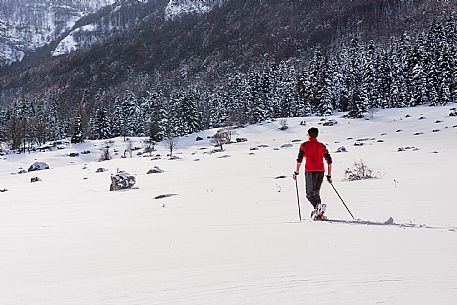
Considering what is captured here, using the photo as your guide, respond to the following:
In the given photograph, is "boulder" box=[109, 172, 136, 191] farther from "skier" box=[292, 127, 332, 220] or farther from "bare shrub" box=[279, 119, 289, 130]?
"bare shrub" box=[279, 119, 289, 130]

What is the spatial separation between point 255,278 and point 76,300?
167 cm

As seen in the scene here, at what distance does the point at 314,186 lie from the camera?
759cm

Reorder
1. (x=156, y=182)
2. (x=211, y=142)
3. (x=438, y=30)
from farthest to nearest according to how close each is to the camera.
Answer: (x=438, y=30), (x=211, y=142), (x=156, y=182)

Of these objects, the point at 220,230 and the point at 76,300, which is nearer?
the point at 76,300

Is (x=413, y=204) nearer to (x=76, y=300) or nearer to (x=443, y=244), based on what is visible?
(x=443, y=244)

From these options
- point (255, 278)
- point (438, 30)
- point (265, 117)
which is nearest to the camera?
point (255, 278)

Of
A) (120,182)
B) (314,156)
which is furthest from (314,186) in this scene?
(120,182)

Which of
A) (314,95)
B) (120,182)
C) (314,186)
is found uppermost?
(314,95)

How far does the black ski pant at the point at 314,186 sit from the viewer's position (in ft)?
24.6

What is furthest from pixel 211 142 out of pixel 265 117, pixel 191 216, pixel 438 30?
pixel 191 216

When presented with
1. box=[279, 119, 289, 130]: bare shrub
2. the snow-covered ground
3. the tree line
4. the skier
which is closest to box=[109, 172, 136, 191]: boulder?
the snow-covered ground

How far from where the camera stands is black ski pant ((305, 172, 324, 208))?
7.51 metres

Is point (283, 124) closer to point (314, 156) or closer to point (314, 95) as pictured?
point (314, 95)

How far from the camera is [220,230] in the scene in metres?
6.57
